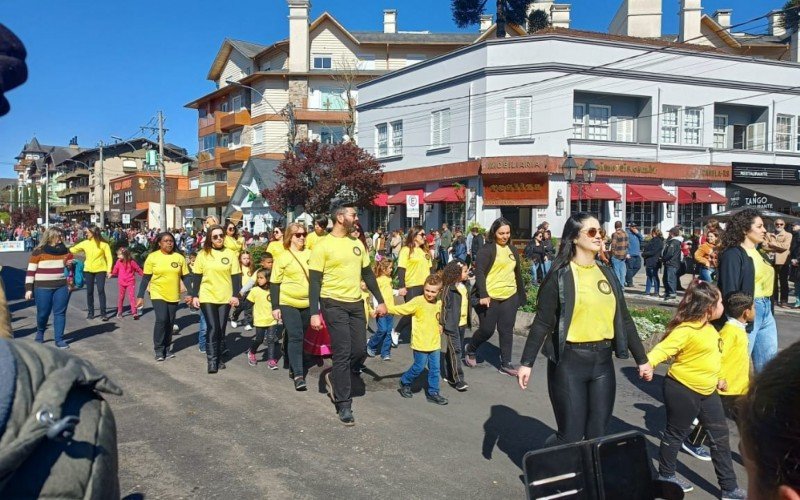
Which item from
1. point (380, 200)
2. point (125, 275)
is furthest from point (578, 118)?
point (125, 275)

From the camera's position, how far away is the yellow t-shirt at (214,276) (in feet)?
27.3

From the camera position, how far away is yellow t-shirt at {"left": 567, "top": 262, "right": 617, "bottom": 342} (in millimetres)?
4422

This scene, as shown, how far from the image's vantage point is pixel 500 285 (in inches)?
334

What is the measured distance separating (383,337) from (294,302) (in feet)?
6.54

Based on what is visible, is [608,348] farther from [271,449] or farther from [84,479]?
[84,479]

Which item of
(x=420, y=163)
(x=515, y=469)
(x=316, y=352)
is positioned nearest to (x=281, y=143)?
(x=420, y=163)

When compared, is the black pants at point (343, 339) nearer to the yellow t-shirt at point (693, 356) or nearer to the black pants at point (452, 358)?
the black pants at point (452, 358)

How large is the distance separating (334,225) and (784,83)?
101 feet

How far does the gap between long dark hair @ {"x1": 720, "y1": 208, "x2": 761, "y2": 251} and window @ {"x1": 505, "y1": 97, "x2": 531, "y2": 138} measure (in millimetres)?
21079

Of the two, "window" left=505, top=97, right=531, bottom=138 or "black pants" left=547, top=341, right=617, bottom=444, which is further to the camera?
"window" left=505, top=97, right=531, bottom=138

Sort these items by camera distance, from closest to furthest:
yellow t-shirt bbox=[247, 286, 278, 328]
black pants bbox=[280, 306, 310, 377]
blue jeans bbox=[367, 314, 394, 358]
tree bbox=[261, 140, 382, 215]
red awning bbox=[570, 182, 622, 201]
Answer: black pants bbox=[280, 306, 310, 377] → yellow t-shirt bbox=[247, 286, 278, 328] → blue jeans bbox=[367, 314, 394, 358] → red awning bbox=[570, 182, 622, 201] → tree bbox=[261, 140, 382, 215]

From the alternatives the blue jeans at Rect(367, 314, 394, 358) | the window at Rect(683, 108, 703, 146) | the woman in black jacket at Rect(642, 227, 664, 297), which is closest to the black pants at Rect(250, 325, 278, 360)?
the blue jeans at Rect(367, 314, 394, 358)

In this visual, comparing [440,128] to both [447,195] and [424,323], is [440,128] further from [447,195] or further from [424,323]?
[424,323]

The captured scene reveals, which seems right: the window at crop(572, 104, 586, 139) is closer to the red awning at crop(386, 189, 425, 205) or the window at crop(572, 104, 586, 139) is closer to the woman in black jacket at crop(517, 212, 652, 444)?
the red awning at crop(386, 189, 425, 205)
